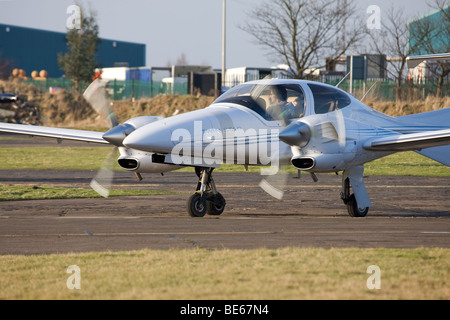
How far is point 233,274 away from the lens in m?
9.46

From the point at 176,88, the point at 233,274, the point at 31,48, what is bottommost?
the point at 176,88

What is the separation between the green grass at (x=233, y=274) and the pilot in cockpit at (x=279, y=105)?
509cm

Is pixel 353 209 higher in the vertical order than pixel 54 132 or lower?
lower

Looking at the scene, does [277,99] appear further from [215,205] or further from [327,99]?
[215,205]

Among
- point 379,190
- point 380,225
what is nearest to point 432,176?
point 379,190

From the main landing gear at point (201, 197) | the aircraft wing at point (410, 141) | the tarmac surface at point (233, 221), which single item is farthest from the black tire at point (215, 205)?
the aircraft wing at point (410, 141)

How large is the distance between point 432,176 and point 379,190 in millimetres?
5799

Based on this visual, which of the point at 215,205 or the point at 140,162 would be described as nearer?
the point at 140,162

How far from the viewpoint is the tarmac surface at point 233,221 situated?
12343mm

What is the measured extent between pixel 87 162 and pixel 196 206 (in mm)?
17429

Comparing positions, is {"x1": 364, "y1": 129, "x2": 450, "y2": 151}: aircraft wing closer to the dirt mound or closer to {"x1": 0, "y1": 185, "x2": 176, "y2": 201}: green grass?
{"x1": 0, "y1": 185, "x2": 176, "y2": 201}: green grass

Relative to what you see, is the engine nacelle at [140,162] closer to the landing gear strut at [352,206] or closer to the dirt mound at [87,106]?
the landing gear strut at [352,206]

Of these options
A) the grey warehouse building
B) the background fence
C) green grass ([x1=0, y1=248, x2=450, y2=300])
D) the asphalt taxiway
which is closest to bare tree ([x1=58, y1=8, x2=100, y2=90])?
the background fence

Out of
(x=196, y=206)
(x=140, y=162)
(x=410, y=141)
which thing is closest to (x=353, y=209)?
(x=410, y=141)
